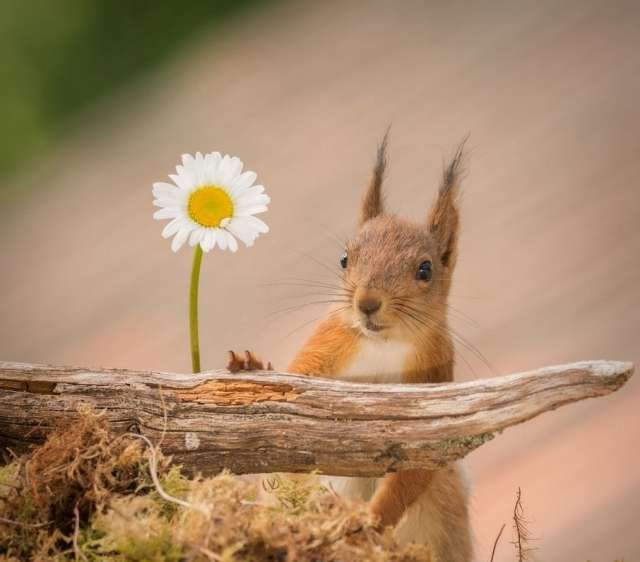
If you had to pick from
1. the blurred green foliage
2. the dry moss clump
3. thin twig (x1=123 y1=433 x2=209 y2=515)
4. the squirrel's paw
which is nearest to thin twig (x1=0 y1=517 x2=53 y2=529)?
the dry moss clump

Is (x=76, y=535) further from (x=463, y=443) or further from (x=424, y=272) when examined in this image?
(x=424, y=272)

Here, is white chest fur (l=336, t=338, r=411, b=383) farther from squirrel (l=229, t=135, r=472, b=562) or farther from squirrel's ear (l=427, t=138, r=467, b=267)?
squirrel's ear (l=427, t=138, r=467, b=267)

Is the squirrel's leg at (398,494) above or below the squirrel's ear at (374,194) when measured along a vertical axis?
below

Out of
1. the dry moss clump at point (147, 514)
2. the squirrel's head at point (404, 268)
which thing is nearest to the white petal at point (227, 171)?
the squirrel's head at point (404, 268)

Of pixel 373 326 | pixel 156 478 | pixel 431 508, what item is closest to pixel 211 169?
pixel 373 326

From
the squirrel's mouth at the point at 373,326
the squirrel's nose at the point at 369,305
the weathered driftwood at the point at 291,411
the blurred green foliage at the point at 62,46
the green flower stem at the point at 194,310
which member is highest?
the blurred green foliage at the point at 62,46

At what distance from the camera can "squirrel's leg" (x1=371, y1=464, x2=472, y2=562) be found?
3.21ft

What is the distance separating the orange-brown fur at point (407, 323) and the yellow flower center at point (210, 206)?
180 mm

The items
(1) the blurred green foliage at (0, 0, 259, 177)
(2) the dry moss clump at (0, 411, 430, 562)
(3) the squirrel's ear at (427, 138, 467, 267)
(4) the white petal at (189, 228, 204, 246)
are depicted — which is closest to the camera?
(2) the dry moss clump at (0, 411, 430, 562)

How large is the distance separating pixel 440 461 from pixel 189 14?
1.13m

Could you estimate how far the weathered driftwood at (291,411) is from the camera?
867 millimetres

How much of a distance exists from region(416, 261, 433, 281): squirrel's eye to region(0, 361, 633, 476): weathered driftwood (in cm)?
17

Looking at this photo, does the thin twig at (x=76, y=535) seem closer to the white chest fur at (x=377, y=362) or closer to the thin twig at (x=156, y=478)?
the thin twig at (x=156, y=478)

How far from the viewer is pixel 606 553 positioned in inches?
55.4
